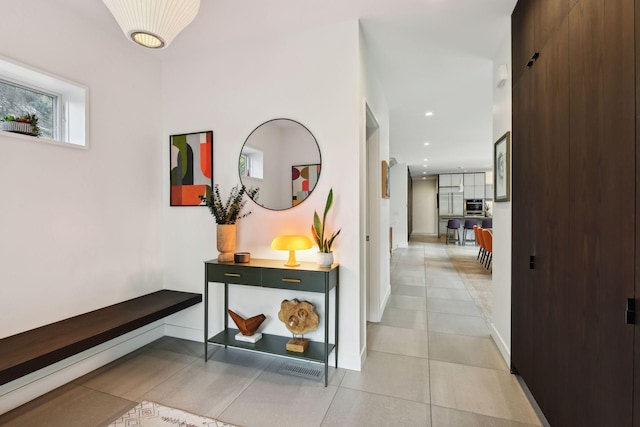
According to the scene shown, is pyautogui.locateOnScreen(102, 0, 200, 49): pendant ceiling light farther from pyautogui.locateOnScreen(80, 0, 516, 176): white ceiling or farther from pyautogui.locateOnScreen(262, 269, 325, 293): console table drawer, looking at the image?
pyautogui.locateOnScreen(262, 269, 325, 293): console table drawer

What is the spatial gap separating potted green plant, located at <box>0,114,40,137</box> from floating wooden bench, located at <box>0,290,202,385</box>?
4.33 feet

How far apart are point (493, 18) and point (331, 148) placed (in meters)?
1.58

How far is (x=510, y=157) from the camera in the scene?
235cm

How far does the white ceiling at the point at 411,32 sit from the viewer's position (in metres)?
2.18

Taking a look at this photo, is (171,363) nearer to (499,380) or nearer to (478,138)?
(499,380)

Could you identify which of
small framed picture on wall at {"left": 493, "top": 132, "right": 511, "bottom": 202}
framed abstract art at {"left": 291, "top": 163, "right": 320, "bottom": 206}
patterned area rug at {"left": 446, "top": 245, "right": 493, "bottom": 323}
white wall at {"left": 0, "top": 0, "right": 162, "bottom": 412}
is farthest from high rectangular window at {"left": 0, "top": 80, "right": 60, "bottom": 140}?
patterned area rug at {"left": 446, "top": 245, "right": 493, "bottom": 323}

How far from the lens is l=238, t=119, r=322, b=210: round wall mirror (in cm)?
248

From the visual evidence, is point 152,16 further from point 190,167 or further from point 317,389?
point 317,389

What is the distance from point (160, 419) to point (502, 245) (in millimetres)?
2791

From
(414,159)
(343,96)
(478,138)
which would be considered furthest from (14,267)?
(414,159)

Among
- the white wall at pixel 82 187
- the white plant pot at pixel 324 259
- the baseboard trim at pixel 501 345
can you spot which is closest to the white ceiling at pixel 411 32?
the white wall at pixel 82 187

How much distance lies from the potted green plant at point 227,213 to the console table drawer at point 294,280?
1.43ft

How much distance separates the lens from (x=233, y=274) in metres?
Result: 2.40

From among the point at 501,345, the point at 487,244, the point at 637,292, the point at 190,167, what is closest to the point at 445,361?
the point at 501,345
